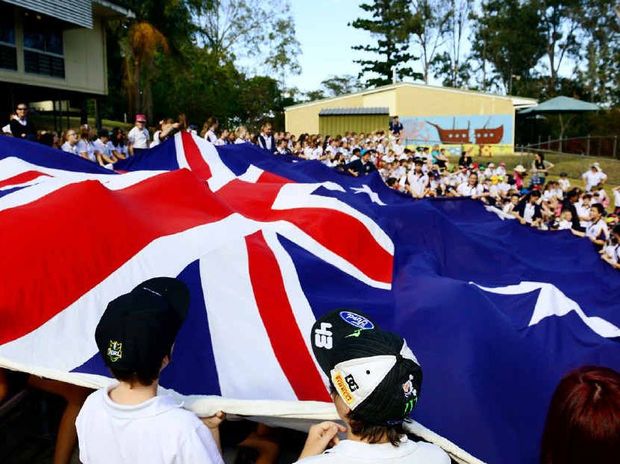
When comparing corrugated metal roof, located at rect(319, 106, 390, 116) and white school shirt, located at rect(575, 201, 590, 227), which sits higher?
corrugated metal roof, located at rect(319, 106, 390, 116)

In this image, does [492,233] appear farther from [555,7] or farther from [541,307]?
[555,7]

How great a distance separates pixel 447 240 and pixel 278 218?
1.91 metres

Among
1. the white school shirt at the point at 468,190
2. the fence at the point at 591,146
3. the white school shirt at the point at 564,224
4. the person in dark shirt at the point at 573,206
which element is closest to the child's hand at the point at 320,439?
the white school shirt at the point at 564,224

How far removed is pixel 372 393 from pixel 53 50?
17.8 meters

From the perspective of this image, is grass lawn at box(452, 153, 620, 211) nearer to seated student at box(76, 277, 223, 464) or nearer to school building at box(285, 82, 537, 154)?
school building at box(285, 82, 537, 154)

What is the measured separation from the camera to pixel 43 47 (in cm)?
1633

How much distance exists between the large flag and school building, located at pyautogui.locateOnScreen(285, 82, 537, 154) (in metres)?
22.8

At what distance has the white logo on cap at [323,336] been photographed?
1.57m

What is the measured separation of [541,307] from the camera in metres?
4.12

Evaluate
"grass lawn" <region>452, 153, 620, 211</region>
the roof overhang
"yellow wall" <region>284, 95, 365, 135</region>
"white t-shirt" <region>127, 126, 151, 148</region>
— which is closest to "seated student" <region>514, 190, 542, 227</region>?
"white t-shirt" <region>127, 126, 151, 148</region>

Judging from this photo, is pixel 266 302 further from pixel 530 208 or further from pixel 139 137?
pixel 530 208

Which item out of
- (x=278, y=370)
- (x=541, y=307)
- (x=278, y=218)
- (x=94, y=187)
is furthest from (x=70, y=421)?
(x=541, y=307)

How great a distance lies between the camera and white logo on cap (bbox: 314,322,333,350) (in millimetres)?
1574

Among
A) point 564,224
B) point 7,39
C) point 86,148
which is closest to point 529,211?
point 564,224
